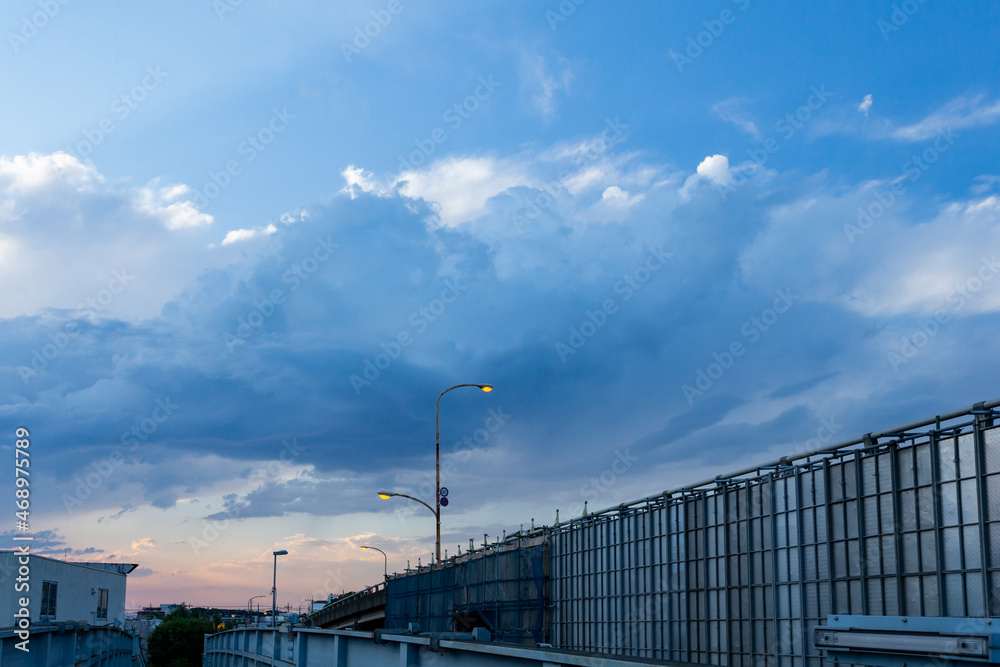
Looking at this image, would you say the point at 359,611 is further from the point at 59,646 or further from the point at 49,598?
the point at 59,646

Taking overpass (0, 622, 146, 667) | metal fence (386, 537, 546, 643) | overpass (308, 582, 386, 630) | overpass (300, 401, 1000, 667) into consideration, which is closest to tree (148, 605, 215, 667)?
overpass (308, 582, 386, 630)

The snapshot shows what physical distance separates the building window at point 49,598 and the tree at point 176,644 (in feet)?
198

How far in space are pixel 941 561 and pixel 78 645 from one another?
19.5 m

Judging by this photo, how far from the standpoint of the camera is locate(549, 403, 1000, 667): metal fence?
485 inches

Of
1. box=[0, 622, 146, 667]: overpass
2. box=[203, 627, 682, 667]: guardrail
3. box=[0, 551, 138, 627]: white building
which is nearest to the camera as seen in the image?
box=[203, 627, 682, 667]: guardrail

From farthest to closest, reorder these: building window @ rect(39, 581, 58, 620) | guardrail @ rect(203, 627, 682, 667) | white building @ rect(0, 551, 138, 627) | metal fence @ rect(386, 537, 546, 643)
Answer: building window @ rect(39, 581, 58, 620), white building @ rect(0, 551, 138, 627), metal fence @ rect(386, 537, 546, 643), guardrail @ rect(203, 627, 682, 667)

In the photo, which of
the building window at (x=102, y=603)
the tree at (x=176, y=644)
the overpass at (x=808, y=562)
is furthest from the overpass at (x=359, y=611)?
the tree at (x=176, y=644)

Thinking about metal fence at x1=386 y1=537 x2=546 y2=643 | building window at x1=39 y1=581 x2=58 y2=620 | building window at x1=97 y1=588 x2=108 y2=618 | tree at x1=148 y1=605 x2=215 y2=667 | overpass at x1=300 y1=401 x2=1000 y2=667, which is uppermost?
overpass at x1=300 y1=401 x2=1000 y2=667

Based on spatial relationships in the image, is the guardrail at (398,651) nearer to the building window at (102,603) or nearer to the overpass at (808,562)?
the overpass at (808,562)

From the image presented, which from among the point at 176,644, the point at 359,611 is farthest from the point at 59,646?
the point at 176,644

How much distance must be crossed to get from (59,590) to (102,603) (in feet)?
52.0

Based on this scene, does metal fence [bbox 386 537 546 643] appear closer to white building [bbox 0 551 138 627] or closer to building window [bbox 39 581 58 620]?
white building [bbox 0 551 138 627]

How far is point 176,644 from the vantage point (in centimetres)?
12081

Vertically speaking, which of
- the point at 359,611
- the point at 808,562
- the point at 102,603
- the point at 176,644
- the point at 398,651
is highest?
the point at 808,562
